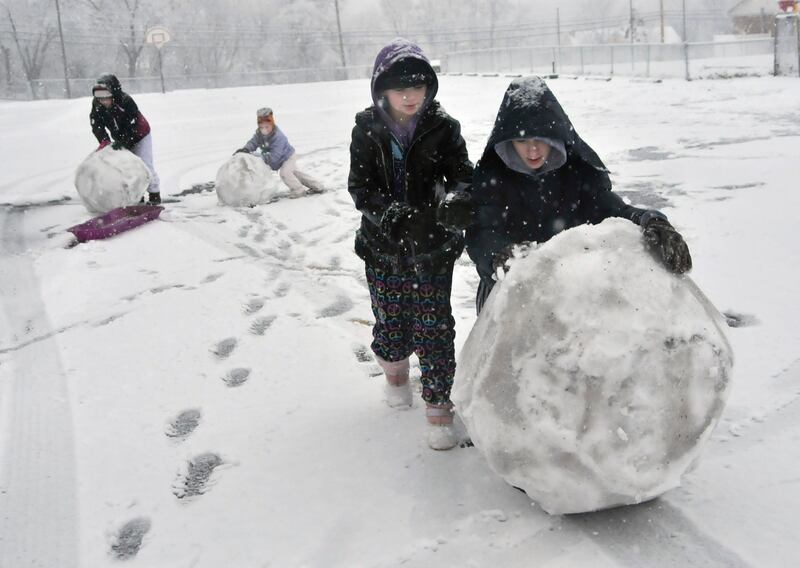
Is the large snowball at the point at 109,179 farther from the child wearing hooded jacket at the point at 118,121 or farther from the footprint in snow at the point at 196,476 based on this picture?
the footprint in snow at the point at 196,476

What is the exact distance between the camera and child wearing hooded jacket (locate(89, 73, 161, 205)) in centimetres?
726

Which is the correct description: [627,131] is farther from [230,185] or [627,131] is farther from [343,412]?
[343,412]

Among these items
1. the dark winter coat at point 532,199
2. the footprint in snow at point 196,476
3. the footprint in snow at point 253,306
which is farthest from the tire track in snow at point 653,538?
the footprint in snow at point 253,306

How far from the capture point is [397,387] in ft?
9.93

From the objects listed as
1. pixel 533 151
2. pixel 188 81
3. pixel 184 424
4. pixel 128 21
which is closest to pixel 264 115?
pixel 184 424

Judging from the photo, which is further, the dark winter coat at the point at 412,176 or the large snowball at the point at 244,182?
the large snowball at the point at 244,182

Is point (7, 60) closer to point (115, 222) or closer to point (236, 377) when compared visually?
point (115, 222)

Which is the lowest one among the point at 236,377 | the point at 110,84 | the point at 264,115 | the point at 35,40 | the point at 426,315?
the point at 236,377

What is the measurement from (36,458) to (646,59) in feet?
78.5

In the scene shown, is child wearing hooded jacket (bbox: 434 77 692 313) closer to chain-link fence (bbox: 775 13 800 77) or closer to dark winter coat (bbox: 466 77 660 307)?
dark winter coat (bbox: 466 77 660 307)

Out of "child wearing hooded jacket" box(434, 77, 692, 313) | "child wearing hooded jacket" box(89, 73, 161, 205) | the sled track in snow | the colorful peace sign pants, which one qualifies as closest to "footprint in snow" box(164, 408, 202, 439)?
the sled track in snow

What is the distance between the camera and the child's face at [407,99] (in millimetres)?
2523

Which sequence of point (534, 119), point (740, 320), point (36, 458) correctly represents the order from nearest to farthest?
1. point (534, 119)
2. point (36, 458)
3. point (740, 320)

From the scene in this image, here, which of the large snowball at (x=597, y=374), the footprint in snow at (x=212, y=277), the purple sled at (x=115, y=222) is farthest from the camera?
the purple sled at (x=115, y=222)
